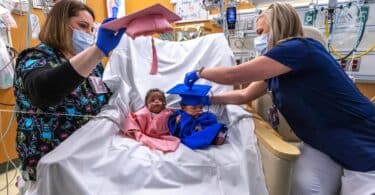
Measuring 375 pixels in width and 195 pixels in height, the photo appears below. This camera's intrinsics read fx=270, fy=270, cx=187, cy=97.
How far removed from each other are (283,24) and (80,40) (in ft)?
3.09

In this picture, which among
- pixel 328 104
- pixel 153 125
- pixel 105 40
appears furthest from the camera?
pixel 153 125

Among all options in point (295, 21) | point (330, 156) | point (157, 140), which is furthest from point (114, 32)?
point (330, 156)

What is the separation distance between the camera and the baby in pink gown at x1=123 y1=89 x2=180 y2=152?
134 centimetres

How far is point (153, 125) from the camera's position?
151cm

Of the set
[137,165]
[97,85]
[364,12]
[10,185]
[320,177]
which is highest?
[364,12]

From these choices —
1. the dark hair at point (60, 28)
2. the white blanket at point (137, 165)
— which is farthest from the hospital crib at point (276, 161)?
the dark hair at point (60, 28)

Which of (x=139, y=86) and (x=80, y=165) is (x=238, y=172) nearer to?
(x=80, y=165)

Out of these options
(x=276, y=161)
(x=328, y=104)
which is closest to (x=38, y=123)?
(x=276, y=161)

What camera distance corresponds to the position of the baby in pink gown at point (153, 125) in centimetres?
134

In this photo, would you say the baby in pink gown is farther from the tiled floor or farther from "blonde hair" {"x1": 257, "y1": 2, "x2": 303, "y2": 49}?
the tiled floor

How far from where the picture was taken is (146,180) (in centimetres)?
108

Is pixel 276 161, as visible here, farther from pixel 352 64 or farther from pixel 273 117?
pixel 352 64

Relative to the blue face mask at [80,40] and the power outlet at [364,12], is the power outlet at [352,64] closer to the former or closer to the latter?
the power outlet at [364,12]

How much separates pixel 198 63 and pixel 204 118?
46 cm
